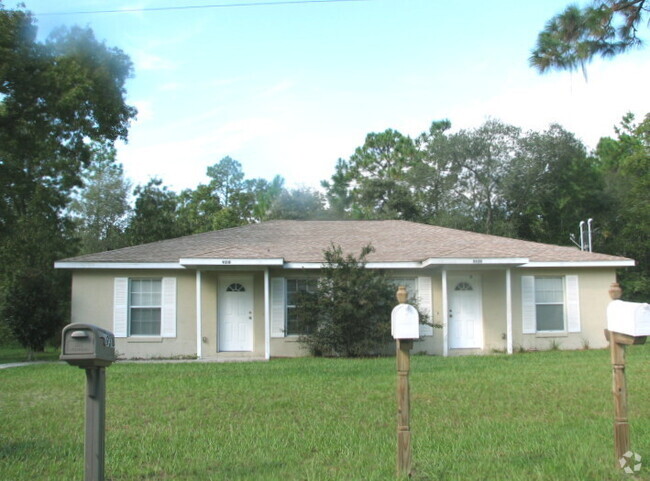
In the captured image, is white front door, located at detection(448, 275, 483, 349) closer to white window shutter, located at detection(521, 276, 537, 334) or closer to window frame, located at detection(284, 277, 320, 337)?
white window shutter, located at detection(521, 276, 537, 334)

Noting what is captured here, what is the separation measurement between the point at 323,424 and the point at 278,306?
32.6 ft

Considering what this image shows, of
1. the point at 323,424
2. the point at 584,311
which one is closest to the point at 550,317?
the point at 584,311

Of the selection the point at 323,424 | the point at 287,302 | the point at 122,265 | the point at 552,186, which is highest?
the point at 552,186

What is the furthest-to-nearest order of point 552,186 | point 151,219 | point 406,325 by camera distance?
1. point 552,186
2. point 151,219
3. point 406,325

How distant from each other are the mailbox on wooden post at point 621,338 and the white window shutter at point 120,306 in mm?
13448

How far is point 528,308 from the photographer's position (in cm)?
1723

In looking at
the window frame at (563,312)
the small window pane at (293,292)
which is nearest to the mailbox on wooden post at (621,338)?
the small window pane at (293,292)

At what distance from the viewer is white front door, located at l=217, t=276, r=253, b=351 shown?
16.8m

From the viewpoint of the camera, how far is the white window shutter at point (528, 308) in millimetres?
17169

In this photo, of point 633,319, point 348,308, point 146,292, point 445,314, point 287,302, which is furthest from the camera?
point 287,302

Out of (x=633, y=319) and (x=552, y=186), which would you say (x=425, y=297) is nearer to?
(x=633, y=319)

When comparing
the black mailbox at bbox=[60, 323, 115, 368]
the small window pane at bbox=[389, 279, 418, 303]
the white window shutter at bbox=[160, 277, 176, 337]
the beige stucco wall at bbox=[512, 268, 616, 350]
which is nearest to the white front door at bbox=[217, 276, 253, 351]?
the white window shutter at bbox=[160, 277, 176, 337]

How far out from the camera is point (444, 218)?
3453 centimetres

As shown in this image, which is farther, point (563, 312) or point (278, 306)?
point (563, 312)
